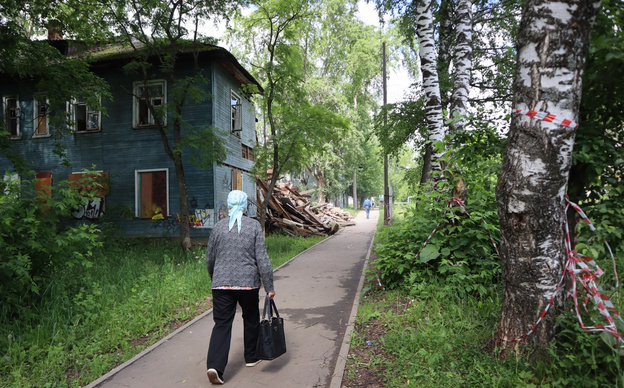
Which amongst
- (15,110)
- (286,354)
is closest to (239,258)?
(286,354)

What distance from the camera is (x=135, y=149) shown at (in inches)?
554

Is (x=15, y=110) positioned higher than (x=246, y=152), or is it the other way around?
(x=15, y=110)

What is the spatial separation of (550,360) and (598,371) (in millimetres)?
318

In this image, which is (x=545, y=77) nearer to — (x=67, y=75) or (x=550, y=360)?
(x=550, y=360)

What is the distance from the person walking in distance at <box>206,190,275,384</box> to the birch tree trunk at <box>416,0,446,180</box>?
17.8ft

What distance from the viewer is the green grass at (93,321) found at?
4191 mm

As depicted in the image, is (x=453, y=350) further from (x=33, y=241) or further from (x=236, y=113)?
(x=236, y=113)

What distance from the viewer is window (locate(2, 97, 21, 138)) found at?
50.4ft

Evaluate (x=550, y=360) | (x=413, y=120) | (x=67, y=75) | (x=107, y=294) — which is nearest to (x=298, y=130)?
(x=413, y=120)

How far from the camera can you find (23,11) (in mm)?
9922

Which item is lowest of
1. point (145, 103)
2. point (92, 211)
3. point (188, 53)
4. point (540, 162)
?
point (92, 211)

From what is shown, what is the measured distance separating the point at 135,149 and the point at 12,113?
6405 mm

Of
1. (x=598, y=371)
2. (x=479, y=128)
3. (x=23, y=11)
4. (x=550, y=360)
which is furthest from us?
(x=23, y=11)

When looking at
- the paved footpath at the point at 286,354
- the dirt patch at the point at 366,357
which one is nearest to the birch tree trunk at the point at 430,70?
the paved footpath at the point at 286,354
